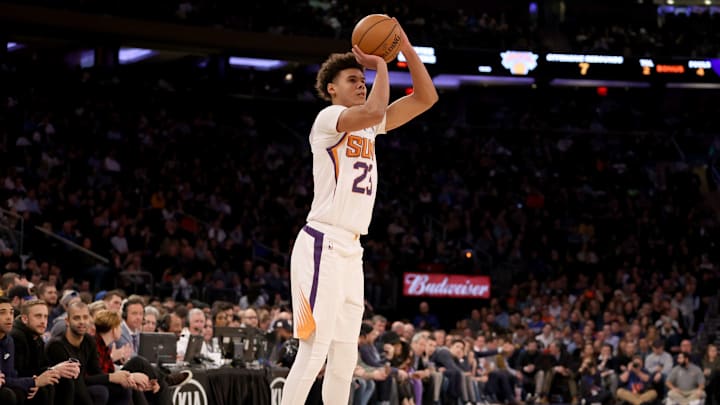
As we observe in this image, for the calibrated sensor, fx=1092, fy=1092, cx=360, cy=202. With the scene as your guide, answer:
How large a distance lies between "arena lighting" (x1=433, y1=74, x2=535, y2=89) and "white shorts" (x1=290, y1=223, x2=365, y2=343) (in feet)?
71.7

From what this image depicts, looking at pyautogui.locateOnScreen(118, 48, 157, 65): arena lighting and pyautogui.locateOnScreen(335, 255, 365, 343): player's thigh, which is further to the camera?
pyautogui.locateOnScreen(118, 48, 157, 65): arena lighting

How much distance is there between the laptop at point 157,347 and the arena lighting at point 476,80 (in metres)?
18.6

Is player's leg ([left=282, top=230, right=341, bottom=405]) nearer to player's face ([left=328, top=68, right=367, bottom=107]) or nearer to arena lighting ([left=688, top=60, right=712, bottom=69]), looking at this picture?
player's face ([left=328, top=68, right=367, bottom=107])

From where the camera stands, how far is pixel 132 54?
28078 mm

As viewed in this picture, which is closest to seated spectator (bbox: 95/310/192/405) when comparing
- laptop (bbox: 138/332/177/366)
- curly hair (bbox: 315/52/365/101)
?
laptop (bbox: 138/332/177/366)

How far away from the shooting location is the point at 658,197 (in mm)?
29266

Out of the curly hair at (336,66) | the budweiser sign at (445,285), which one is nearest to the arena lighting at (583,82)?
the budweiser sign at (445,285)

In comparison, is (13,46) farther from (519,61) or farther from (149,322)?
(149,322)

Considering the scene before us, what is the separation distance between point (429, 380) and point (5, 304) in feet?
28.7

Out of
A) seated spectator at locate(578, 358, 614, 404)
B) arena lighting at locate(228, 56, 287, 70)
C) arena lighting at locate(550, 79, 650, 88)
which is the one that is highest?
arena lighting at locate(228, 56, 287, 70)

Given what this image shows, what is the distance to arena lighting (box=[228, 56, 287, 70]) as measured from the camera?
94.5 ft

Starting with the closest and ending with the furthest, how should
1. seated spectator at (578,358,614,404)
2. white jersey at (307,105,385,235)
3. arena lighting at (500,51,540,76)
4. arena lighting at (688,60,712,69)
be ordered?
white jersey at (307,105,385,235), seated spectator at (578,358,614,404), arena lighting at (500,51,540,76), arena lighting at (688,60,712,69)

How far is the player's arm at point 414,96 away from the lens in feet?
20.8

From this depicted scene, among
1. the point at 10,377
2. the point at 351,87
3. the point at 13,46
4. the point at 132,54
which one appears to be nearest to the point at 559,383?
the point at 10,377
